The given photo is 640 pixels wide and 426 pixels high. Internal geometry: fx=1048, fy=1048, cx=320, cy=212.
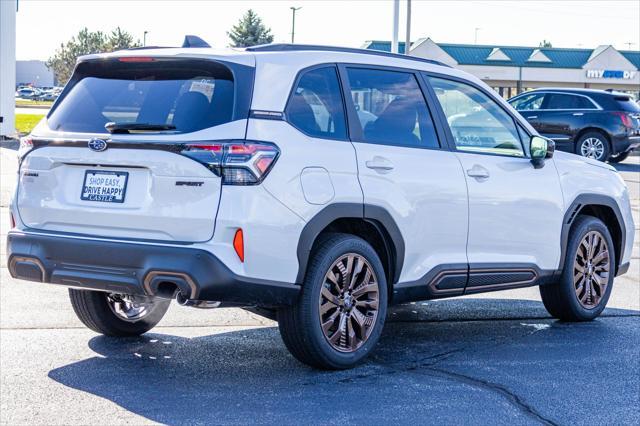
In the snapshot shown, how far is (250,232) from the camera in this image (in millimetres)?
5586

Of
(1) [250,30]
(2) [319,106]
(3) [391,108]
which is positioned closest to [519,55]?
(1) [250,30]

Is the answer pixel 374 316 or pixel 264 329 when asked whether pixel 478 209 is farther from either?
pixel 264 329

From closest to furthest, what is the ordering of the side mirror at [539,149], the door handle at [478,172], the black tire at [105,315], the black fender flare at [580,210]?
the black tire at [105,315], the door handle at [478,172], the side mirror at [539,149], the black fender flare at [580,210]

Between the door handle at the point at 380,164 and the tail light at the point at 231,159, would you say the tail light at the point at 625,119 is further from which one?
the tail light at the point at 231,159

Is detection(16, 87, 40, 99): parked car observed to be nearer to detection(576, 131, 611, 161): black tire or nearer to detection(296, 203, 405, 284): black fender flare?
detection(576, 131, 611, 161): black tire

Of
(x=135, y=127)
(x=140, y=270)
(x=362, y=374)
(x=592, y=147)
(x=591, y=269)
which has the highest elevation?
(x=135, y=127)

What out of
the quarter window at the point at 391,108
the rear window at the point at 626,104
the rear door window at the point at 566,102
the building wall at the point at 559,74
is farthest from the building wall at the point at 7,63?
the building wall at the point at 559,74

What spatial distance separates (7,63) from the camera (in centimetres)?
3181

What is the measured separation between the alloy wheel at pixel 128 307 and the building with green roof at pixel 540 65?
67638 millimetres

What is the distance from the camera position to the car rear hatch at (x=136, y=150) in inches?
221

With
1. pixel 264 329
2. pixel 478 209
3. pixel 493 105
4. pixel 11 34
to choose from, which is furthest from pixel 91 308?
pixel 11 34

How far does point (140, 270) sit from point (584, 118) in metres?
19.6

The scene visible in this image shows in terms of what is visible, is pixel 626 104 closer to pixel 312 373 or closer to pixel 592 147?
pixel 592 147

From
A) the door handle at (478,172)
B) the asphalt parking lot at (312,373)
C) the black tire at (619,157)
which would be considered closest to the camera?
the asphalt parking lot at (312,373)
